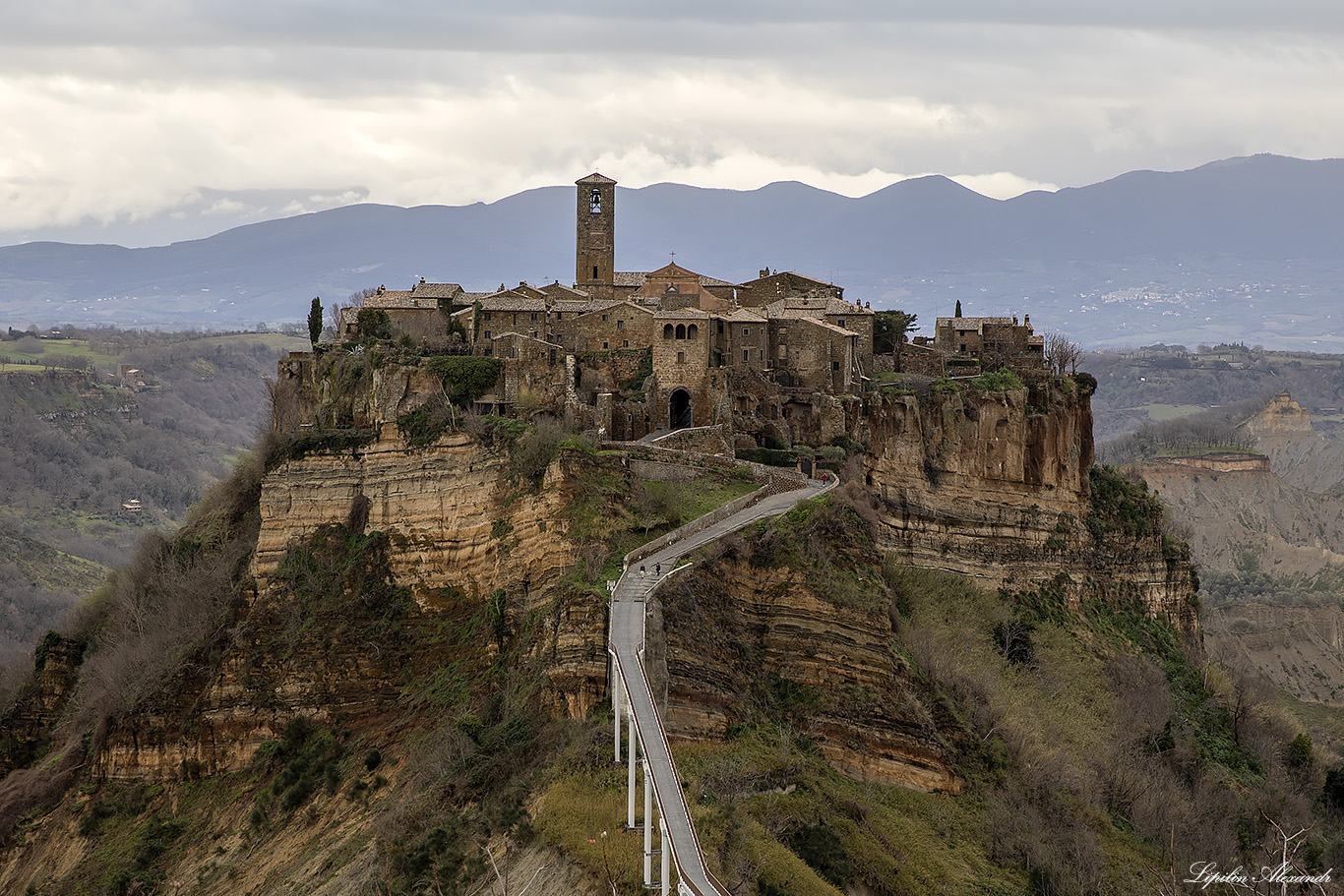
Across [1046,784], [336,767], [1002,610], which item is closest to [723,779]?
[1046,784]

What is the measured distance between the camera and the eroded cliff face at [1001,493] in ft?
210

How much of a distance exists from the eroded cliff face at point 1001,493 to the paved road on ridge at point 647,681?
35.0ft

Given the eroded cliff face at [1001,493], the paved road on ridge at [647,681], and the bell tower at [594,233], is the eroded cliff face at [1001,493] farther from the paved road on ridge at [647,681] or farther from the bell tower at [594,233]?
the bell tower at [594,233]

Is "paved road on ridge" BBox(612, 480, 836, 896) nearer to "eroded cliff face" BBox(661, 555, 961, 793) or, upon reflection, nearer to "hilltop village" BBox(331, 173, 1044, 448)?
"eroded cliff face" BBox(661, 555, 961, 793)

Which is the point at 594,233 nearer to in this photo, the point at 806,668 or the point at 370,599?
the point at 370,599

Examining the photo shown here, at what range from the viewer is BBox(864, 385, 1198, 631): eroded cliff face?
63.9 metres

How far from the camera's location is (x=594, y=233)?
7588 centimetres

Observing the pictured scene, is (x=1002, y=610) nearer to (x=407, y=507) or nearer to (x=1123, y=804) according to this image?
(x=1123, y=804)

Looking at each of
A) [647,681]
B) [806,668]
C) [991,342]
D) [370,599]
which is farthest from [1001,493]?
[647,681]

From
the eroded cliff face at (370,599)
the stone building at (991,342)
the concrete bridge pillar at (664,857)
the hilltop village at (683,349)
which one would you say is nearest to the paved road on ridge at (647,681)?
the concrete bridge pillar at (664,857)

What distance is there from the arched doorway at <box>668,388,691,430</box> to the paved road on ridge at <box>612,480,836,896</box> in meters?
8.51

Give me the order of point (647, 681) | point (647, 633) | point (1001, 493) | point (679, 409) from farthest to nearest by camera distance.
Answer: point (1001, 493), point (679, 409), point (647, 633), point (647, 681)

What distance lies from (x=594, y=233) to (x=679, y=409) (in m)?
17.5

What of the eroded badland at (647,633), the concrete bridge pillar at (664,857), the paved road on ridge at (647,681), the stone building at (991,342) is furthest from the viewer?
the stone building at (991,342)
